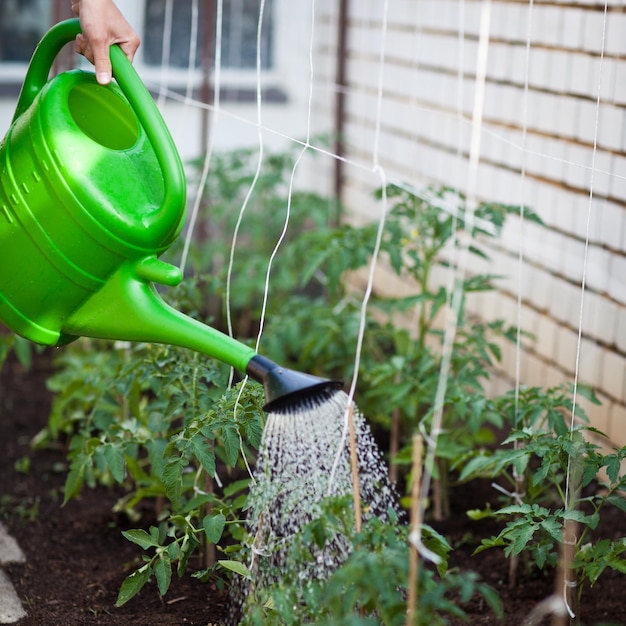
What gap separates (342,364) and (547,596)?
117 centimetres

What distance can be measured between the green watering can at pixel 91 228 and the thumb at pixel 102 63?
0.02 metres

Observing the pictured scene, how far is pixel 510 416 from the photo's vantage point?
226cm

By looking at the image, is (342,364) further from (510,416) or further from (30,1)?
(30,1)

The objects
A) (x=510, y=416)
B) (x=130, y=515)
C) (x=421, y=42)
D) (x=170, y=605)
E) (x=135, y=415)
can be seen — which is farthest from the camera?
(x=421, y=42)

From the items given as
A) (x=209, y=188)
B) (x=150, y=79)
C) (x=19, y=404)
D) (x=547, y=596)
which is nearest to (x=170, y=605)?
(x=547, y=596)

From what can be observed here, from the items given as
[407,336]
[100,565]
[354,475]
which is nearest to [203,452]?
[354,475]

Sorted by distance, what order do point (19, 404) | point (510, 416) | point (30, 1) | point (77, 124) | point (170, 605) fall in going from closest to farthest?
point (77, 124) < point (170, 605) < point (510, 416) < point (19, 404) < point (30, 1)

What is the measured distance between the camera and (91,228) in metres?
1.65

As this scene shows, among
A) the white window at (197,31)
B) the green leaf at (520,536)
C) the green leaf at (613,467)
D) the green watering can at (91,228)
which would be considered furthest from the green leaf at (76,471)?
the white window at (197,31)

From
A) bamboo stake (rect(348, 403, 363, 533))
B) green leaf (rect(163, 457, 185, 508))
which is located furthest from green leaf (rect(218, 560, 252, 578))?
bamboo stake (rect(348, 403, 363, 533))

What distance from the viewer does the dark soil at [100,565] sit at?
207 centimetres

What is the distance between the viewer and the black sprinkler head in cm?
152

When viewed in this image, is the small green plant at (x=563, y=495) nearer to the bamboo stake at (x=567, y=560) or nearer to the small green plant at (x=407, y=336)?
the bamboo stake at (x=567, y=560)

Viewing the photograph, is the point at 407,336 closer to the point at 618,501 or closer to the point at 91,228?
the point at 618,501
